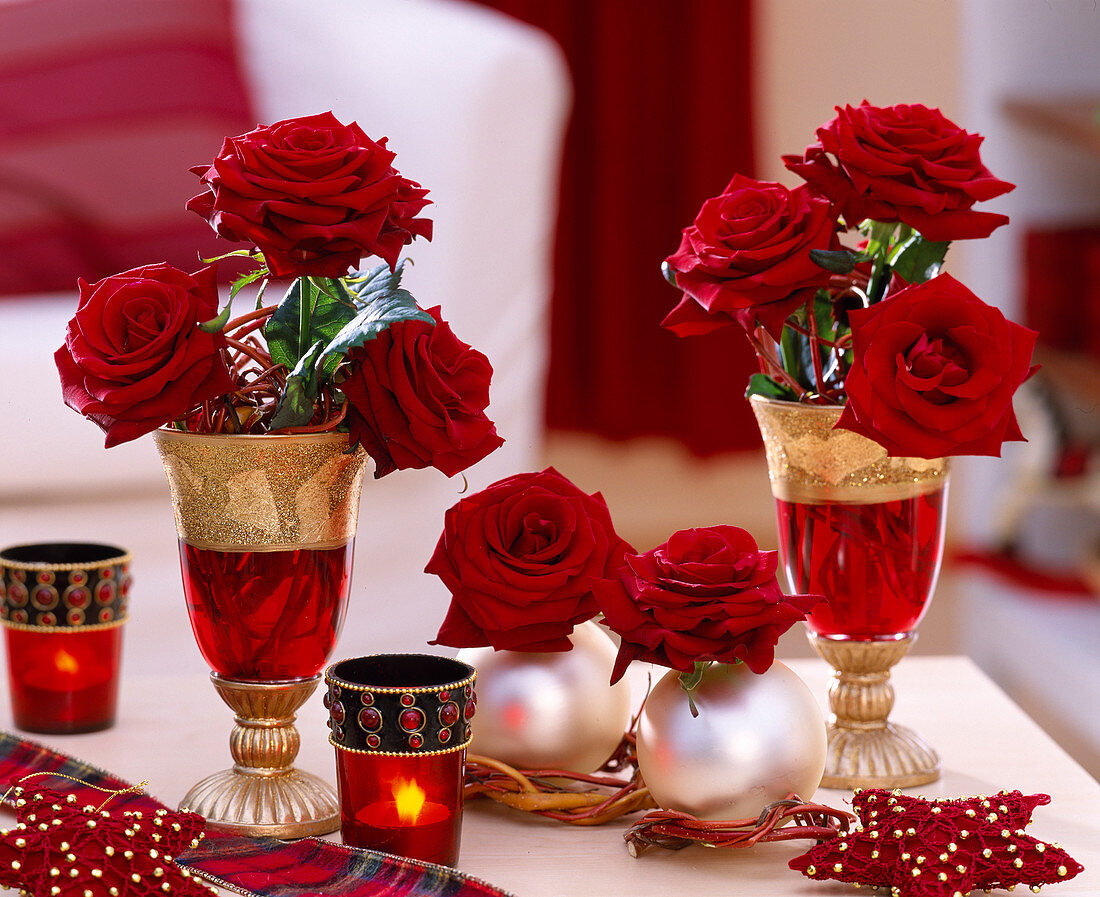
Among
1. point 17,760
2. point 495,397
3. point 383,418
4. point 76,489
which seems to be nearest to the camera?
point 383,418

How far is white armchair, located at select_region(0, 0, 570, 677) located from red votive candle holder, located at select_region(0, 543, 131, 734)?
0.65 meters

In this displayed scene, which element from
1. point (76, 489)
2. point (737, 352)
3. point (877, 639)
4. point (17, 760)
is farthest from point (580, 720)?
point (737, 352)

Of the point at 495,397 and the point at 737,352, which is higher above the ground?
the point at 495,397

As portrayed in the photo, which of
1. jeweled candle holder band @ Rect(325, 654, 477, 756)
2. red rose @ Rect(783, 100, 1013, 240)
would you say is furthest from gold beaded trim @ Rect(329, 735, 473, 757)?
red rose @ Rect(783, 100, 1013, 240)

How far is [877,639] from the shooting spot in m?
0.78

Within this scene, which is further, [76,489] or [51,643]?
[76,489]

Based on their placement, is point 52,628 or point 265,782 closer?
point 265,782

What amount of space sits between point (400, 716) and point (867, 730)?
309 mm

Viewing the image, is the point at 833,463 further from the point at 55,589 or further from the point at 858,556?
the point at 55,589

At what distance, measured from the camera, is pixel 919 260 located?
0.75 metres

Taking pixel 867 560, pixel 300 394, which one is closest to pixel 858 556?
pixel 867 560

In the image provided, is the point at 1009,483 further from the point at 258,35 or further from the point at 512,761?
the point at 512,761

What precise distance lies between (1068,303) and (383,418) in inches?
67.2

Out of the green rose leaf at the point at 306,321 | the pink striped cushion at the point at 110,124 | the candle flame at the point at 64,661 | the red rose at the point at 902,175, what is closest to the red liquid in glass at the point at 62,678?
the candle flame at the point at 64,661
